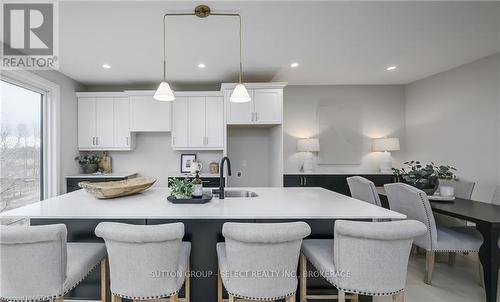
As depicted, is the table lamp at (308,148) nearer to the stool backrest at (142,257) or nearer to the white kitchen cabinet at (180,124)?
the white kitchen cabinet at (180,124)

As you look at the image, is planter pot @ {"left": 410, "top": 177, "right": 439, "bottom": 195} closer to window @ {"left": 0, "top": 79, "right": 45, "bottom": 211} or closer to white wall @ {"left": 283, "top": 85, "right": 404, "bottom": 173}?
white wall @ {"left": 283, "top": 85, "right": 404, "bottom": 173}

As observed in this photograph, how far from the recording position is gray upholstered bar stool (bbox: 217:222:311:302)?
1260mm

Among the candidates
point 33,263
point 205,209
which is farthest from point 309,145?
point 33,263

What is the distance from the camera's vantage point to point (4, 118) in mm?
2797

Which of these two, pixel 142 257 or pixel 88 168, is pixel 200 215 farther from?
pixel 88 168

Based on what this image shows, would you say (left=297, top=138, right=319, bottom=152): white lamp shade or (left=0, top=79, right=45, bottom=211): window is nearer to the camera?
(left=0, top=79, right=45, bottom=211): window

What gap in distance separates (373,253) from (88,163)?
4515mm

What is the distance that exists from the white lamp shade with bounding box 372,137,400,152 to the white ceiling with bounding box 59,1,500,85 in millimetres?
1134

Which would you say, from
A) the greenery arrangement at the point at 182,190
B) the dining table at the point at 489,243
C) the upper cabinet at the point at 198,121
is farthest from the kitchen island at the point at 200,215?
the upper cabinet at the point at 198,121

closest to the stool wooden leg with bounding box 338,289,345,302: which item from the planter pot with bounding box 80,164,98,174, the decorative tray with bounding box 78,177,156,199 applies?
the decorative tray with bounding box 78,177,156,199

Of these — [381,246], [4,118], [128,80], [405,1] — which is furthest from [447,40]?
[4,118]

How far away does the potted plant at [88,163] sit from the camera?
412 cm

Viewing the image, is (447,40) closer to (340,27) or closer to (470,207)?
(340,27)

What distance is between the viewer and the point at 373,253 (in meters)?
1.32
